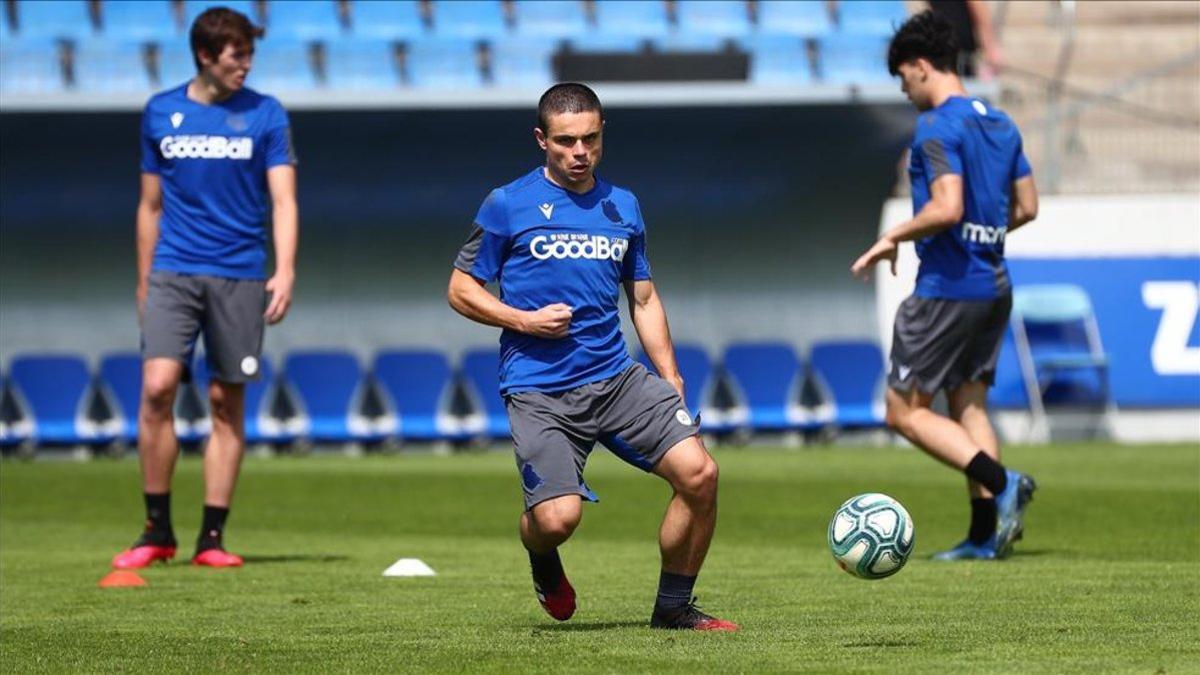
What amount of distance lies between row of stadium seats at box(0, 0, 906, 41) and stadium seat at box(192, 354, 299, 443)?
10.2 feet

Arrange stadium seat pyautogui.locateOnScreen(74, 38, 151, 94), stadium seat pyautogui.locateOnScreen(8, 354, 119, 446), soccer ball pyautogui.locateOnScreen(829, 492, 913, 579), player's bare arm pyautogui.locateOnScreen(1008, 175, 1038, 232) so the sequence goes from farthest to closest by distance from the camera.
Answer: stadium seat pyautogui.locateOnScreen(74, 38, 151, 94), stadium seat pyautogui.locateOnScreen(8, 354, 119, 446), player's bare arm pyautogui.locateOnScreen(1008, 175, 1038, 232), soccer ball pyautogui.locateOnScreen(829, 492, 913, 579)

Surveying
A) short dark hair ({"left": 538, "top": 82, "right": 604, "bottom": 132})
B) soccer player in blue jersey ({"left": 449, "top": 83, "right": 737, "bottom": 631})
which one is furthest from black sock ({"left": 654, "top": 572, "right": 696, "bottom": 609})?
short dark hair ({"left": 538, "top": 82, "right": 604, "bottom": 132})

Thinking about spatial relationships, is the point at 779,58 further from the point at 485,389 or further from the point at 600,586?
the point at 600,586

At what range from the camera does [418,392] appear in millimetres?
18703

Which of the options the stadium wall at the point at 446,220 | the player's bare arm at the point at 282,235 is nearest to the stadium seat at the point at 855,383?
the stadium wall at the point at 446,220

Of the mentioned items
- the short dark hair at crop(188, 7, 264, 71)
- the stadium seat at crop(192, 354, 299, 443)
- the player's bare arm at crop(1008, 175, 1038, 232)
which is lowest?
the stadium seat at crop(192, 354, 299, 443)

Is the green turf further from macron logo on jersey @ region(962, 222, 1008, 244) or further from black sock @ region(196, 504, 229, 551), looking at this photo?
macron logo on jersey @ region(962, 222, 1008, 244)

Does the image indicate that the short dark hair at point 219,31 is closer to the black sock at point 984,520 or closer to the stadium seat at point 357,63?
the black sock at point 984,520

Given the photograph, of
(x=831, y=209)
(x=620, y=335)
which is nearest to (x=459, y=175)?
(x=831, y=209)

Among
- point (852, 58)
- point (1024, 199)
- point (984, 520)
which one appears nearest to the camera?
point (984, 520)

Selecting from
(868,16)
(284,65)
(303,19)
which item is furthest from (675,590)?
(868,16)

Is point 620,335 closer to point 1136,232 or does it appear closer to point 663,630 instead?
point 663,630

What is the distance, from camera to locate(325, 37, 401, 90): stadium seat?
19.2 m

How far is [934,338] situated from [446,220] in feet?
34.9
